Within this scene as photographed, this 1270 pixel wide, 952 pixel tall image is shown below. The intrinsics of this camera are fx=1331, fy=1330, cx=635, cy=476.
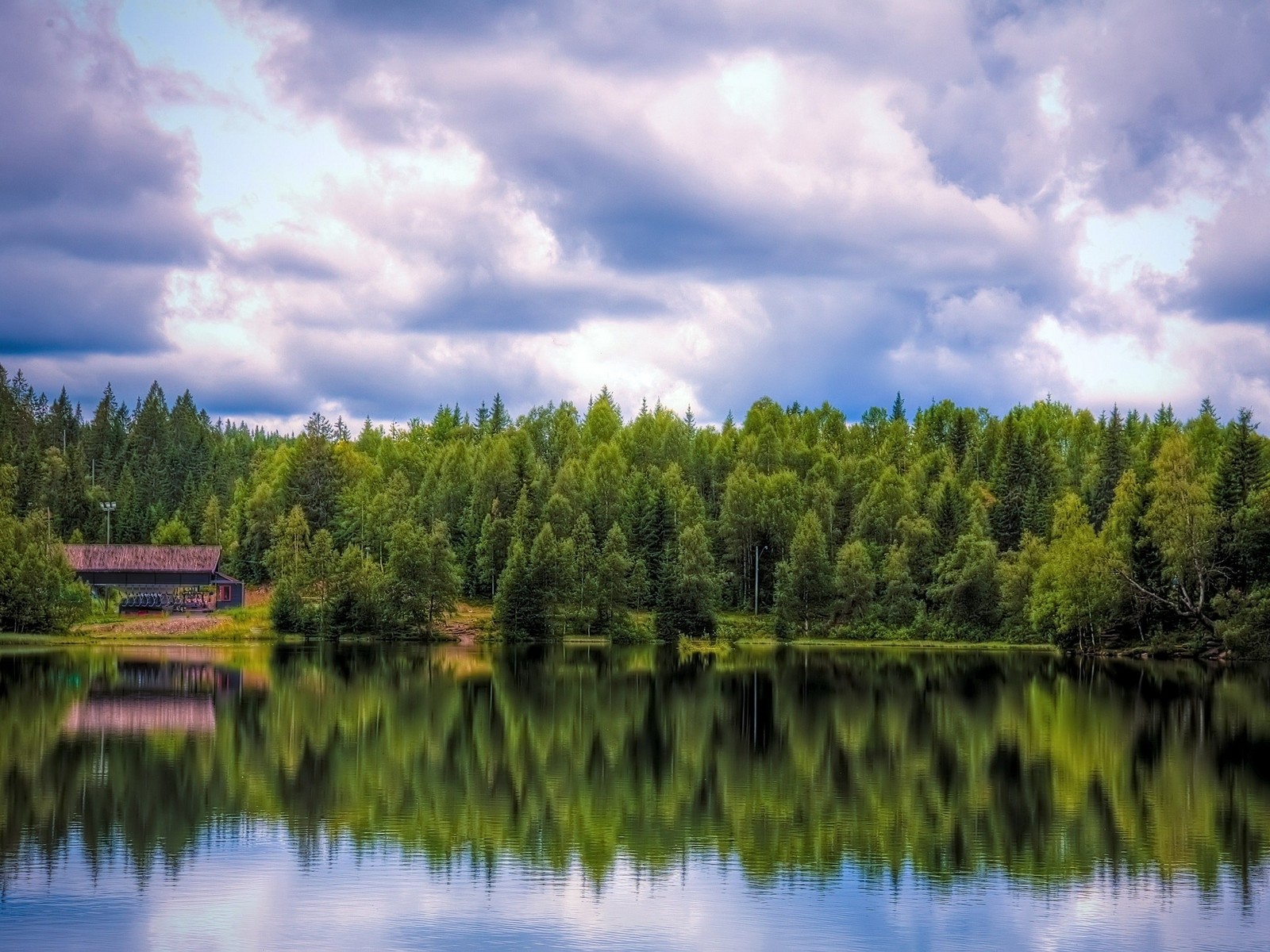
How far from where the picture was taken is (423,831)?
26.2 metres

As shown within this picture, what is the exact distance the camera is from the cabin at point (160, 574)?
4540 inches

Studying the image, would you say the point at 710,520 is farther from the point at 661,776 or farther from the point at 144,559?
the point at 661,776

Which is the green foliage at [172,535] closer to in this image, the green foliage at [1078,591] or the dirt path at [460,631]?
the dirt path at [460,631]

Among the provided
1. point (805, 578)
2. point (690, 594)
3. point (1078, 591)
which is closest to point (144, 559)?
point (690, 594)

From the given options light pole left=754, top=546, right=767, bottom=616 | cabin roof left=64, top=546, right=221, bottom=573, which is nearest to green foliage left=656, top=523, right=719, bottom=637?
light pole left=754, top=546, right=767, bottom=616

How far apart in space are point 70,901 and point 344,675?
156ft

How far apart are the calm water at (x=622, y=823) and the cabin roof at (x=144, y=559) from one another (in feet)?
219

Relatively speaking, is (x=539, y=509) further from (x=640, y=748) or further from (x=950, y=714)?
(x=640, y=748)

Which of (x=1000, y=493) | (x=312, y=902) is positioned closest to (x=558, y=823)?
(x=312, y=902)

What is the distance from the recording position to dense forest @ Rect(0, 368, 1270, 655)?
92438 mm

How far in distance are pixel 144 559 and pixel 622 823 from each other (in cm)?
9986

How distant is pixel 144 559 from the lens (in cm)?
11762

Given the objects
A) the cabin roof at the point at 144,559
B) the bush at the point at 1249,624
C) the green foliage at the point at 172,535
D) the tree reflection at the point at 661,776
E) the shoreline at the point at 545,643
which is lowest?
the shoreline at the point at 545,643

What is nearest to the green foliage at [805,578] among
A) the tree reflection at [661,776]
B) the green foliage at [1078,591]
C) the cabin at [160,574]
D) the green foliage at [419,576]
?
the green foliage at [1078,591]
